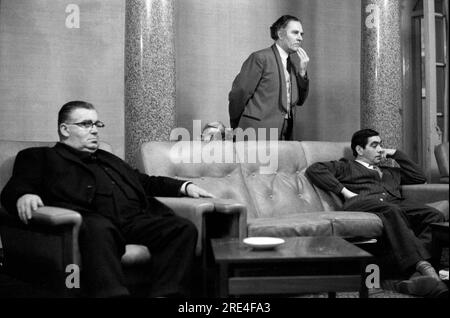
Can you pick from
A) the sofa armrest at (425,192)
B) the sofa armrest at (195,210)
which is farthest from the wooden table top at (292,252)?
the sofa armrest at (425,192)

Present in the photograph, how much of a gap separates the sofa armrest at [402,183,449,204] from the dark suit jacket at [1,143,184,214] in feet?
6.16

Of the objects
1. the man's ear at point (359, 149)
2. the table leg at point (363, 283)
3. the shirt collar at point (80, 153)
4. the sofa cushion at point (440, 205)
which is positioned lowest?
the table leg at point (363, 283)

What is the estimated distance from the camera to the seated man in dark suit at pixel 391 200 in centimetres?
330

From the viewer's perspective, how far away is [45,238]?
2631 mm

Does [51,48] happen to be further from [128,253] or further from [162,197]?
[128,253]

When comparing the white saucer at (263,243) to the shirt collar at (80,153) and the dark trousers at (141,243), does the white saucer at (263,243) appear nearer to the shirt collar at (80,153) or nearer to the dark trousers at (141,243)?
the dark trousers at (141,243)

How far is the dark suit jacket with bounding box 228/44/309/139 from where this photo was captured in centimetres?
448

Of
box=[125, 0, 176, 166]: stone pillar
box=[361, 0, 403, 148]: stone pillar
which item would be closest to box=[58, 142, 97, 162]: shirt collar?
box=[125, 0, 176, 166]: stone pillar

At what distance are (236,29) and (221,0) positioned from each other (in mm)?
342

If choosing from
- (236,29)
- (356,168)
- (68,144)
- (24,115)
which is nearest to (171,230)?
(68,144)

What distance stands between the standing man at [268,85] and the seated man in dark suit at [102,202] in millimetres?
1315

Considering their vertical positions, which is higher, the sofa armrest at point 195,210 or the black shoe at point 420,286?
the sofa armrest at point 195,210

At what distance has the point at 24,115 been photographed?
216 inches

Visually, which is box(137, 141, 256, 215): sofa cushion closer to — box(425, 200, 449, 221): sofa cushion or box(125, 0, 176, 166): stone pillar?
box(125, 0, 176, 166): stone pillar
